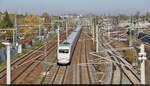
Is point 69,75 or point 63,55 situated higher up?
point 63,55

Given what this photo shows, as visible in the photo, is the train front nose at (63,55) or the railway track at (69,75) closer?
the railway track at (69,75)

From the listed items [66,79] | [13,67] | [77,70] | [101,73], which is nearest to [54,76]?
[66,79]

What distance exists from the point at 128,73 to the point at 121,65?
3.20 metres

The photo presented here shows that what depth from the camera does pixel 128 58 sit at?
88.3 feet

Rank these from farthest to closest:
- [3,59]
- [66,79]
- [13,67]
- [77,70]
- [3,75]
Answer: [3,59], [13,67], [77,70], [3,75], [66,79]

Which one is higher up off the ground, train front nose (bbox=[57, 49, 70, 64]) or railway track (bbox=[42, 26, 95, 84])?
train front nose (bbox=[57, 49, 70, 64])

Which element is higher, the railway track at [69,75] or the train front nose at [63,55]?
the train front nose at [63,55]

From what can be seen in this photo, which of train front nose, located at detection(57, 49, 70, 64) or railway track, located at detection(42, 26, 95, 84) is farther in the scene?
train front nose, located at detection(57, 49, 70, 64)

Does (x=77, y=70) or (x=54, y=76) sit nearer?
(x=54, y=76)

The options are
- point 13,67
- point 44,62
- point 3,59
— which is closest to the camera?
point 13,67

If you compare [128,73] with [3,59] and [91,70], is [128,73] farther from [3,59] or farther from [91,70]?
[3,59]

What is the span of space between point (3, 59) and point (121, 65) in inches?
589

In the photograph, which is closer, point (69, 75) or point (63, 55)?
point (69, 75)

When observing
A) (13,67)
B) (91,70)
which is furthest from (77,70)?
(13,67)
